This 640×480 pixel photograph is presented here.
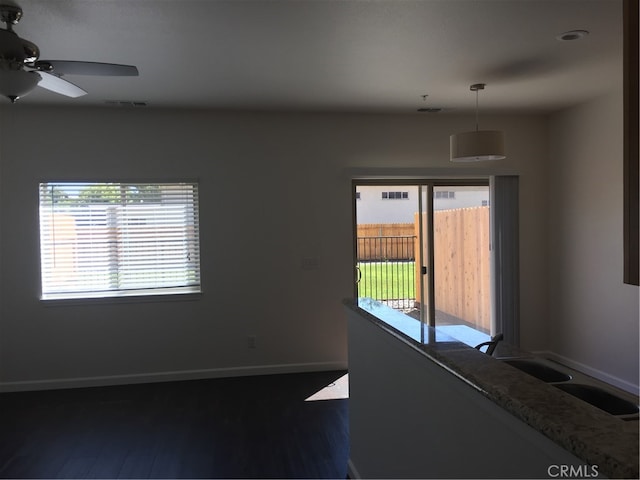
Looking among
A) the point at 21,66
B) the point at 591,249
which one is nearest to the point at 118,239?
the point at 21,66

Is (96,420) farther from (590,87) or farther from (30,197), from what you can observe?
(590,87)

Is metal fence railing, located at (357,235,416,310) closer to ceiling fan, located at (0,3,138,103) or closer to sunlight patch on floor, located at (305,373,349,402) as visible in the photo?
sunlight patch on floor, located at (305,373,349,402)

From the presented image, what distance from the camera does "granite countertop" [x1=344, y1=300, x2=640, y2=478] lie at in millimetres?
849

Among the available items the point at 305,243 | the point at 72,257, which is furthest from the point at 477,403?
the point at 72,257

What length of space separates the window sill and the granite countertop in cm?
346

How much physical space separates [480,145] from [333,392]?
2.45m

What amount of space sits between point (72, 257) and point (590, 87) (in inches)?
195

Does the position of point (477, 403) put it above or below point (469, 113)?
below

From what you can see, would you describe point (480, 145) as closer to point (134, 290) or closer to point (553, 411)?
point (553, 411)

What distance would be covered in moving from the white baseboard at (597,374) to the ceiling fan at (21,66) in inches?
185

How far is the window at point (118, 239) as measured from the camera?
455 centimetres

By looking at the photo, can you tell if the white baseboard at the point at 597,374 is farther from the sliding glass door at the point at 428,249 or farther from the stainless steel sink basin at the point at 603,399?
the stainless steel sink basin at the point at 603,399

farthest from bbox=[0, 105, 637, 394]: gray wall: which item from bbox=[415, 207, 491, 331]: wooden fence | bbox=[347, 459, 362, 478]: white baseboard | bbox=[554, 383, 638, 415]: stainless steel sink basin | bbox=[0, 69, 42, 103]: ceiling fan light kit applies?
bbox=[554, 383, 638, 415]: stainless steel sink basin

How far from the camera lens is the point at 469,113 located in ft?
16.9
